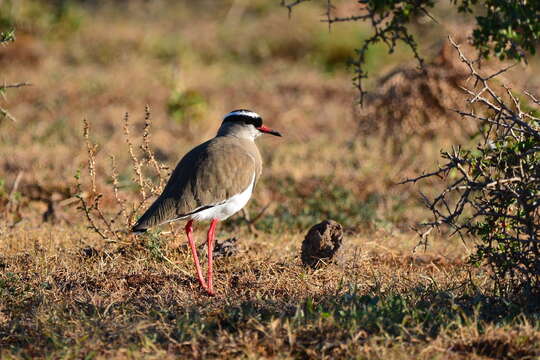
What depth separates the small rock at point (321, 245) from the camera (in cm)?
523

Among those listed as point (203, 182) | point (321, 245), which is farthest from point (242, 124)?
point (321, 245)

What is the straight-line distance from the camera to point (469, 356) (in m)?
3.73

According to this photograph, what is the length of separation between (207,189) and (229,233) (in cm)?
168

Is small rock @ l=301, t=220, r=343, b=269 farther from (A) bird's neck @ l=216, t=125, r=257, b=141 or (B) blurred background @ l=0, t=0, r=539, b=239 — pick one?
(B) blurred background @ l=0, t=0, r=539, b=239

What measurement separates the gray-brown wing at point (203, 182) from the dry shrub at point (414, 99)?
387 cm

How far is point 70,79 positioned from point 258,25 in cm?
592

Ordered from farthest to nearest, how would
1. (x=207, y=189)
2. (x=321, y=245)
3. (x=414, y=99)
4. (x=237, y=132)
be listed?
(x=414, y=99) → (x=237, y=132) → (x=321, y=245) → (x=207, y=189)

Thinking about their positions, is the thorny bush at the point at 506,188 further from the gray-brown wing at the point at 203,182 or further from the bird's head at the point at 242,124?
→ the bird's head at the point at 242,124

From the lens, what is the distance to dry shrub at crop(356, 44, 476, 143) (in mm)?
→ 8906

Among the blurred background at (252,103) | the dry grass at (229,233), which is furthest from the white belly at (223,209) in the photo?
the blurred background at (252,103)

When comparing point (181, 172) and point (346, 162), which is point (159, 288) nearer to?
point (181, 172)

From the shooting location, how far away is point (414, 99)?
900 centimetres

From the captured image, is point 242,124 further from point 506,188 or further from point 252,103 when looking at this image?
point 252,103

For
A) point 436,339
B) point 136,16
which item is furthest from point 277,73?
point 436,339
